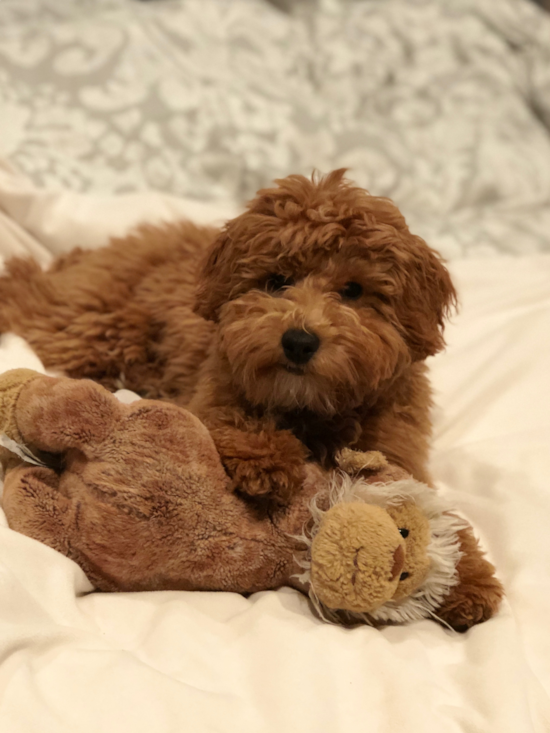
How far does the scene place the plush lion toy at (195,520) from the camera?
4.23 feet

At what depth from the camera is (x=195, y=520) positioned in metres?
1.33

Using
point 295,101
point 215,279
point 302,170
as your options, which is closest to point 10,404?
point 215,279

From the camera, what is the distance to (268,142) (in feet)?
11.5

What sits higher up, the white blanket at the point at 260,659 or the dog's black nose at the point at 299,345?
the dog's black nose at the point at 299,345

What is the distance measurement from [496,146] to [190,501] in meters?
3.30

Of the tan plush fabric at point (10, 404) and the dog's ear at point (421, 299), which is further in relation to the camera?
the dog's ear at point (421, 299)

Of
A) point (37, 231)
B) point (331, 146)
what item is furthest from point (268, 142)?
point (37, 231)

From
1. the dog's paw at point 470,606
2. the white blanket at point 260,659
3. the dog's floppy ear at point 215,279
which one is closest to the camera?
the white blanket at point 260,659

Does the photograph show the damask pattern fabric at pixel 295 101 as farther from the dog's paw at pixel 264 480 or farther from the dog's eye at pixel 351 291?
the dog's paw at pixel 264 480

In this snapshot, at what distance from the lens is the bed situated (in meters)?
1.12

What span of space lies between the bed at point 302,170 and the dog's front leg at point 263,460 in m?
0.24

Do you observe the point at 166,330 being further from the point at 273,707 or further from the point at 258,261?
the point at 273,707

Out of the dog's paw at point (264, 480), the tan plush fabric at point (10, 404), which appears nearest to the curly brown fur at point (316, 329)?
the dog's paw at point (264, 480)

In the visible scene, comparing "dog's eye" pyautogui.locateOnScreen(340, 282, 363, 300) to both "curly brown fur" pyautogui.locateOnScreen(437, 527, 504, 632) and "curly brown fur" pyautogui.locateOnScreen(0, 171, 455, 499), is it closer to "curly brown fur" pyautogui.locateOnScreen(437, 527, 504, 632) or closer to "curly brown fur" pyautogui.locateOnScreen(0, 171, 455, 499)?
"curly brown fur" pyautogui.locateOnScreen(0, 171, 455, 499)
